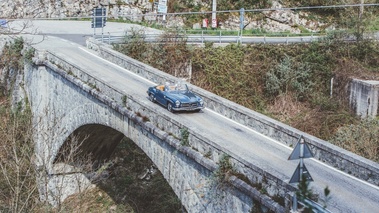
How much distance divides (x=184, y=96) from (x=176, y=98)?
371 millimetres

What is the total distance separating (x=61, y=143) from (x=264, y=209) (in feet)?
50.0

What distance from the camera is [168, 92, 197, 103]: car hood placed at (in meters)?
16.6

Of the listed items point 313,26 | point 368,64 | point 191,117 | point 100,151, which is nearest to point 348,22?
point 368,64

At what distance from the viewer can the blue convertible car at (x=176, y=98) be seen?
16484 millimetres

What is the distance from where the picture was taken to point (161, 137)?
14375mm

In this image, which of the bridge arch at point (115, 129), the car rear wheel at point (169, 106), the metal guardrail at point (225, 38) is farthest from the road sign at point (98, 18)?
the car rear wheel at point (169, 106)

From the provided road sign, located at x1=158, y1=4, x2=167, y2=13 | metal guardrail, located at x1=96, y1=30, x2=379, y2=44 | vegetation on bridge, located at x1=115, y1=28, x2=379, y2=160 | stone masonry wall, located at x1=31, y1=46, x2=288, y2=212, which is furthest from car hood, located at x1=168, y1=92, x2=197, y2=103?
road sign, located at x1=158, y1=4, x2=167, y2=13

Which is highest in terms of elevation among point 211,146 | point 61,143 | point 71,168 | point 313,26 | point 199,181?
point 313,26

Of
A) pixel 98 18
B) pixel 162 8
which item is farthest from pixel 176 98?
pixel 162 8

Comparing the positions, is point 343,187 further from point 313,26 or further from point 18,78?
point 313,26

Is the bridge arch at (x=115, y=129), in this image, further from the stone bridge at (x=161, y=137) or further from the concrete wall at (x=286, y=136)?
the concrete wall at (x=286, y=136)

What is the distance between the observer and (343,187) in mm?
11500

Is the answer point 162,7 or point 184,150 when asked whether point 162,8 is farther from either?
point 184,150

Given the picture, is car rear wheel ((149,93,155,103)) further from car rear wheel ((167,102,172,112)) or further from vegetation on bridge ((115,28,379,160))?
vegetation on bridge ((115,28,379,160))
